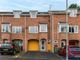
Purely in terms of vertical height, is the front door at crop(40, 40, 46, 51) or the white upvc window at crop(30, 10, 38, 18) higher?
the white upvc window at crop(30, 10, 38, 18)

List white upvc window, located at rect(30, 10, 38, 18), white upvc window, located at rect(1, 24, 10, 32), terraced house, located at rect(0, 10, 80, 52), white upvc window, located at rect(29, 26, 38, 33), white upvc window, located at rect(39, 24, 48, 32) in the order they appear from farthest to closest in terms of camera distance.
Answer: white upvc window, located at rect(30, 10, 38, 18)
white upvc window, located at rect(39, 24, 48, 32)
white upvc window, located at rect(29, 26, 38, 33)
white upvc window, located at rect(1, 24, 10, 32)
terraced house, located at rect(0, 10, 80, 52)

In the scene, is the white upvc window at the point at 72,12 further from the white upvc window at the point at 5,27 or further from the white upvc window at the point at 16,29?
the white upvc window at the point at 5,27

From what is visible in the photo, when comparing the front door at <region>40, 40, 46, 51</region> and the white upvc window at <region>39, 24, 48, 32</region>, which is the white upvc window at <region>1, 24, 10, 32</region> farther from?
the front door at <region>40, 40, 46, 51</region>

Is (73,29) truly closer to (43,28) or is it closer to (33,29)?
(43,28)

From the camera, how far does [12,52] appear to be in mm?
46562

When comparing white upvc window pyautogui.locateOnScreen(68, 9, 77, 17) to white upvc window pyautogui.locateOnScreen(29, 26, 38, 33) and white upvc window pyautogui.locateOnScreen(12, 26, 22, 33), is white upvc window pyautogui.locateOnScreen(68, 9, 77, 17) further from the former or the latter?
white upvc window pyautogui.locateOnScreen(12, 26, 22, 33)

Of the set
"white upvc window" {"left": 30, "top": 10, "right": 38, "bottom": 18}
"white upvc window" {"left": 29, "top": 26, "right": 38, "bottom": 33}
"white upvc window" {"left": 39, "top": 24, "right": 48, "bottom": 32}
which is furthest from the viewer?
"white upvc window" {"left": 30, "top": 10, "right": 38, "bottom": 18}

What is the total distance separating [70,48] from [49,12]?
93.9 ft

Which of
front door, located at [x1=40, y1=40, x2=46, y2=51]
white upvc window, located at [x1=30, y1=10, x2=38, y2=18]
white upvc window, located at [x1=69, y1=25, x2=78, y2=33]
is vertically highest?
white upvc window, located at [x1=30, y1=10, x2=38, y2=18]

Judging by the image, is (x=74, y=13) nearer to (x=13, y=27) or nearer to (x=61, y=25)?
(x=61, y=25)

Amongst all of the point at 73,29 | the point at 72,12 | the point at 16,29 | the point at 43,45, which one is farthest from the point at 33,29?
the point at 72,12

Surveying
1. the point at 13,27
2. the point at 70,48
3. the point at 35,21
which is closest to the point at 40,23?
the point at 35,21

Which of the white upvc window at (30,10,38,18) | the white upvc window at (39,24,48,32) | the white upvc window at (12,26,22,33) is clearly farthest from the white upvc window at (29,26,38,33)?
the white upvc window at (30,10,38,18)

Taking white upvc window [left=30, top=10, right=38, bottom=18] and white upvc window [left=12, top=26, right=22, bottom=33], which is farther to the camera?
white upvc window [left=30, top=10, right=38, bottom=18]
